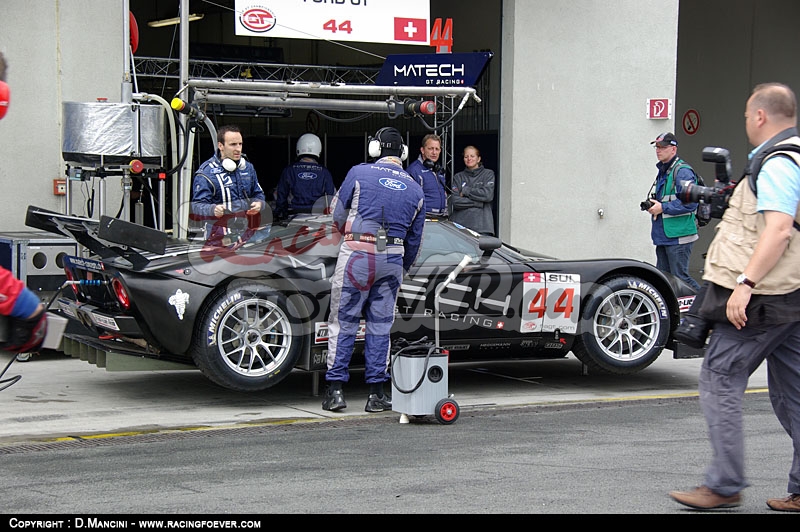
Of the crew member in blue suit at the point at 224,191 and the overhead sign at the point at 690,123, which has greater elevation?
the overhead sign at the point at 690,123

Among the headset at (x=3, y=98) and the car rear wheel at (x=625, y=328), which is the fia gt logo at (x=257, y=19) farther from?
the headset at (x=3, y=98)

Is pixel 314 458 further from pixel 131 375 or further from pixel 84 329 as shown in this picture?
pixel 131 375

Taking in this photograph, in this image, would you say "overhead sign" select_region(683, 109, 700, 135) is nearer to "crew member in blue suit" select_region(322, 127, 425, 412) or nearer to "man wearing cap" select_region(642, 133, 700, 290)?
"man wearing cap" select_region(642, 133, 700, 290)

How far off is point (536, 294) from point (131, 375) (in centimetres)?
336

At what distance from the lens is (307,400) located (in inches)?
309

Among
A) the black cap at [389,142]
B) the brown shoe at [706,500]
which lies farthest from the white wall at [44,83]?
the brown shoe at [706,500]

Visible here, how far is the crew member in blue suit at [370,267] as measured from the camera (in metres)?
7.21

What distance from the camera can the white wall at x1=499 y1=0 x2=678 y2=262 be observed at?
44.4 feet

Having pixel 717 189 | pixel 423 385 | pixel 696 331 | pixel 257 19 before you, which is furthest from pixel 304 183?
pixel 696 331

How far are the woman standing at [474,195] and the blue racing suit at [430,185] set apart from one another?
42 cm

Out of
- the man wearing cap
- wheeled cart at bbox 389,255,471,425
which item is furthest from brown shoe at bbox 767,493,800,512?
the man wearing cap

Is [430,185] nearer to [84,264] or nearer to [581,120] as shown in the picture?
[581,120]

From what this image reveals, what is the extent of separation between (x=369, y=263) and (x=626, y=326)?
232 centimetres
